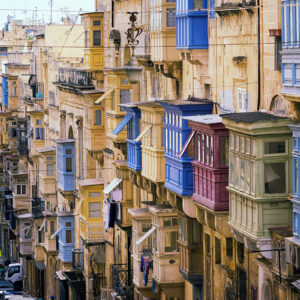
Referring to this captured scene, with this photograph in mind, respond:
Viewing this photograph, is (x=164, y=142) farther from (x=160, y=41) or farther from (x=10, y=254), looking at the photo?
A: (x=10, y=254)

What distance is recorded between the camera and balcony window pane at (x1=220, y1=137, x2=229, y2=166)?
107ft

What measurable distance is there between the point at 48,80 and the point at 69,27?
4.21 m

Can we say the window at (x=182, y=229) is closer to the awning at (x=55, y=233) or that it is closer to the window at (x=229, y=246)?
the window at (x=229, y=246)

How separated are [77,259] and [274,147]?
97.3ft

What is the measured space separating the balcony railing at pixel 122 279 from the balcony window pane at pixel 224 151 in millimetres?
15471

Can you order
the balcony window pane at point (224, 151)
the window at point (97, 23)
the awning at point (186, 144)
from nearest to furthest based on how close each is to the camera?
the balcony window pane at point (224, 151), the awning at point (186, 144), the window at point (97, 23)

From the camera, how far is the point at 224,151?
32594 mm

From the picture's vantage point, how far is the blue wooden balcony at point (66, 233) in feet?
196

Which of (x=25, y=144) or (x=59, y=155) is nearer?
(x=59, y=155)

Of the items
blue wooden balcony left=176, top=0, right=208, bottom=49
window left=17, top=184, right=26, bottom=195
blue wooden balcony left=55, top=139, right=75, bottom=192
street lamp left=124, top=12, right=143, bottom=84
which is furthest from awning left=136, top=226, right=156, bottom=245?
window left=17, top=184, right=26, bottom=195

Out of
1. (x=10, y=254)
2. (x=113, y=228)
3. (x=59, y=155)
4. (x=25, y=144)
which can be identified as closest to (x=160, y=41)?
(x=113, y=228)

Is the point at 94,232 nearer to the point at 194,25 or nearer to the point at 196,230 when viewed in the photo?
the point at 196,230

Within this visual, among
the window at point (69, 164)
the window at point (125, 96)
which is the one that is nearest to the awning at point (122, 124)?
the window at point (125, 96)

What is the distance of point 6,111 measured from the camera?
86.6 meters
